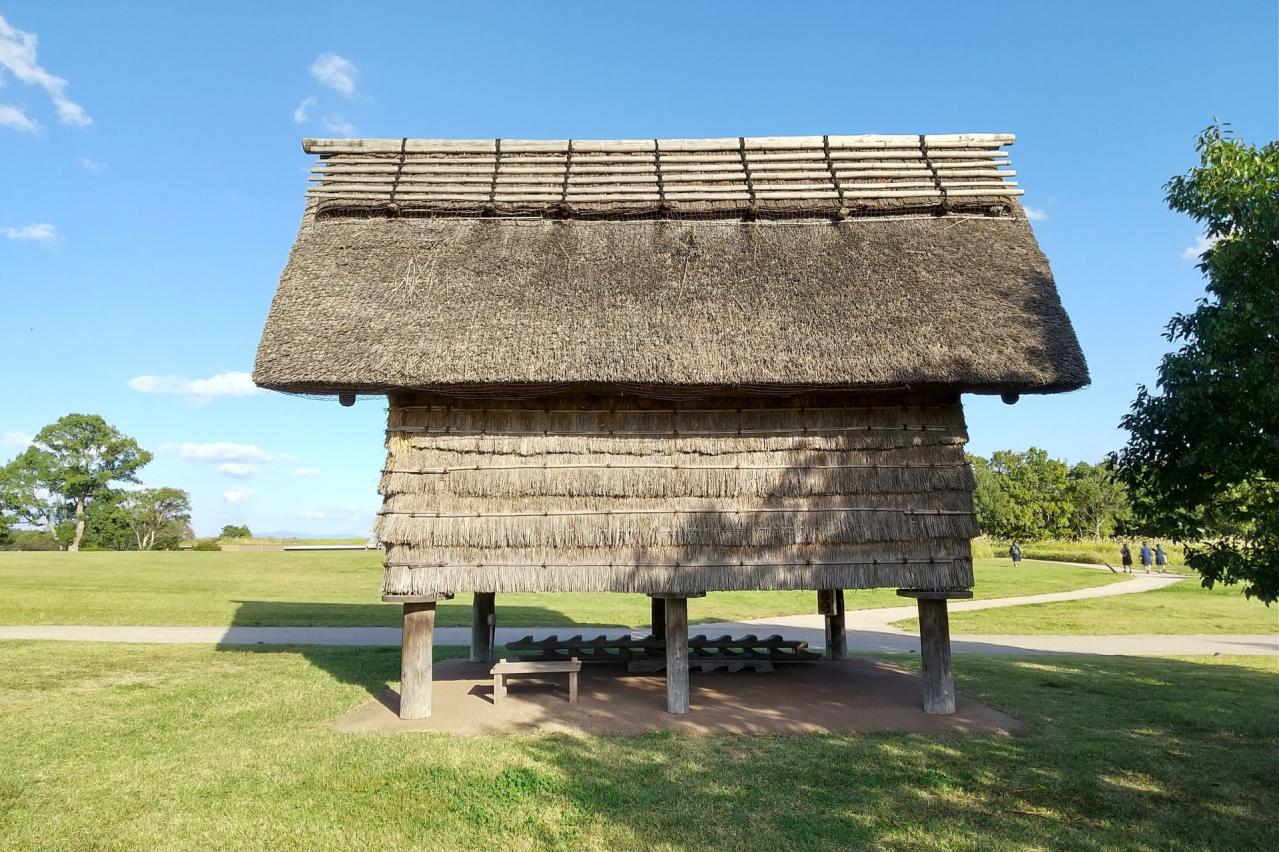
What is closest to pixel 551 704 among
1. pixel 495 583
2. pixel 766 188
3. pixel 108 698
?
pixel 495 583

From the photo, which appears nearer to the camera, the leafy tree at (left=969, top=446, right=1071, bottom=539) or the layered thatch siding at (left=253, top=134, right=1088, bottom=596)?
the layered thatch siding at (left=253, top=134, right=1088, bottom=596)

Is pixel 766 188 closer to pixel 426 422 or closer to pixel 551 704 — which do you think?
pixel 426 422

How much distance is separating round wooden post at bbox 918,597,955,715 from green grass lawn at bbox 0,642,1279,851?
1.01m

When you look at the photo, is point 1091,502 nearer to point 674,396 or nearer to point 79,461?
point 674,396

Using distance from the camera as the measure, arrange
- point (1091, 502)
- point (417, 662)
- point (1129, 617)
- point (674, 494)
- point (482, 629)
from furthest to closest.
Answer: point (1091, 502) < point (1129, 617) < point (482, 629) < point (674, 494) < point (417, 662)

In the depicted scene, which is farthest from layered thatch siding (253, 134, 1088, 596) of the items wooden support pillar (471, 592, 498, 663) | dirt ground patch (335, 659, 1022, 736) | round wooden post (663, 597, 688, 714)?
wooden support pillar (471, 592, 498, 663)

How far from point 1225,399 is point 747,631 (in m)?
13.6

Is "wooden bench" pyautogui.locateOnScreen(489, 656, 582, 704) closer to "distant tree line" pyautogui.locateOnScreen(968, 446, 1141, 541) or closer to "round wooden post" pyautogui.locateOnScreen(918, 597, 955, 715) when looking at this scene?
"round wooden post" pyautogui.locateOnScreen(918, 597, 955, 715)

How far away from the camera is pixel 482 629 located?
12773mm

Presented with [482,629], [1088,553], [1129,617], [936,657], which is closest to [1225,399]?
[936,657]

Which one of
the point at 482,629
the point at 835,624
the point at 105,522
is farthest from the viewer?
the point at 105,522

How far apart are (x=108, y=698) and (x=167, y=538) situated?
65671 mm

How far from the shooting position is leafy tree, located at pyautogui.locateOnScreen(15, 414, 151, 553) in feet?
185

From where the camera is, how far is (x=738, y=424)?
9227 mm
